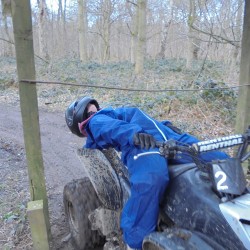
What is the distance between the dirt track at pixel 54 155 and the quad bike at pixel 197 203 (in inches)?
36.3

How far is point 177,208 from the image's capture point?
90.4 inches

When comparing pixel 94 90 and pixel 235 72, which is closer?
pixel 235 72

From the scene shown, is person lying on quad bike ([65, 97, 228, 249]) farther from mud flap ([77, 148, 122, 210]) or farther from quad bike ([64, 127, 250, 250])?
mud flap ([77, 148, 122, 210])

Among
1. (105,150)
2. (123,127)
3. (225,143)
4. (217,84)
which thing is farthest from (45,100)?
(225,143)

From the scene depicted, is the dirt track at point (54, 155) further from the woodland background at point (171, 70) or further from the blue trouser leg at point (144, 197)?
the woodland background at point (171, 70)

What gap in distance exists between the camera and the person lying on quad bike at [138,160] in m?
2.38

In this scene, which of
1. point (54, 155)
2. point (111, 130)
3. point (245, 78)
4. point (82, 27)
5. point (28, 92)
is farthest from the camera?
point (82, 27)

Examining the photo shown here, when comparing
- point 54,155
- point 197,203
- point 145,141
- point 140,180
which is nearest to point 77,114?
point 140,180

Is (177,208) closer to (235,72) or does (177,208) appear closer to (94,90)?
(235,72)

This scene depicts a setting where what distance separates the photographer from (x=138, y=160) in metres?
2.52

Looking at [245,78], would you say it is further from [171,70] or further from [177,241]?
[171,70]

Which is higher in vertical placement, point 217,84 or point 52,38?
point 52,38

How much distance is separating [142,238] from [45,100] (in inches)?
416

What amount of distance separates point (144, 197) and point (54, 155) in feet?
14.3
